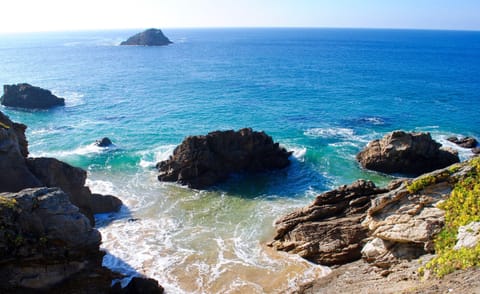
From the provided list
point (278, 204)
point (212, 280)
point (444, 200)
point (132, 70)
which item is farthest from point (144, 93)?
point (444, 200)

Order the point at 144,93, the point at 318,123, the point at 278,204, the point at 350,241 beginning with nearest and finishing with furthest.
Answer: the point at 350,241 < the point at 278,204 < the point at 318,123 < the point at 144,93

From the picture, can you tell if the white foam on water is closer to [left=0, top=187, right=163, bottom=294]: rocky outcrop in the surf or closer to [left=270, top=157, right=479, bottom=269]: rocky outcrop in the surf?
[left=270, top=157, right=479, bottom=269]: rocky outcrop in the surf

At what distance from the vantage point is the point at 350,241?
94.4 ft

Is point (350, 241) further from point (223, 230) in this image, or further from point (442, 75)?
point (442, 75)

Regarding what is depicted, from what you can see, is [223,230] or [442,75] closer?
[223,230]

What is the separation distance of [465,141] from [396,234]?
41811 millimetres

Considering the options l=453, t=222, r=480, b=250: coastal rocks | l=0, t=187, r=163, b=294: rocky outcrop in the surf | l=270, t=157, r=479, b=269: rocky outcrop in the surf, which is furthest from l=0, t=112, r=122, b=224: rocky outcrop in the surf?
l=453, t=222, r=480, b=250: coastal rocks

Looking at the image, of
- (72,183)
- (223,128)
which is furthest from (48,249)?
(223,128)

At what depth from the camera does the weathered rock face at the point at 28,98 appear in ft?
270

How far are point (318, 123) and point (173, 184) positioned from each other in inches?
1290

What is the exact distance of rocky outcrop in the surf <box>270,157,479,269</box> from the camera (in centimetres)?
2400

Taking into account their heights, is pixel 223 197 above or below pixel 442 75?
below

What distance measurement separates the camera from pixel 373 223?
87.2ft

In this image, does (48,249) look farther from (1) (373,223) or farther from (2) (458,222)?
(2) (458,222)
